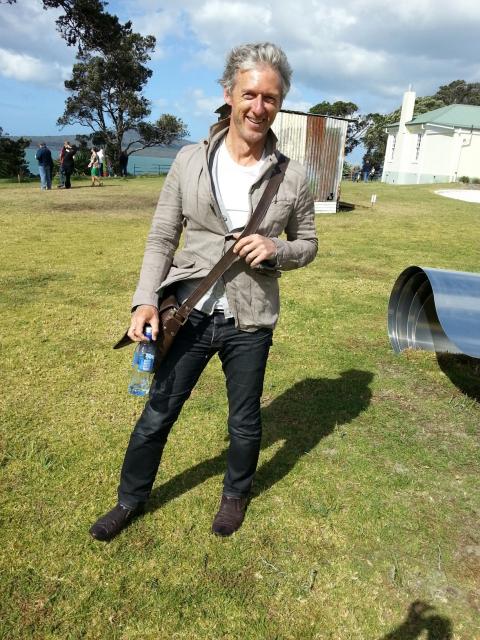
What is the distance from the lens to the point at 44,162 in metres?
20.3

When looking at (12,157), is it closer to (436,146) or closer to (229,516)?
(436,146)

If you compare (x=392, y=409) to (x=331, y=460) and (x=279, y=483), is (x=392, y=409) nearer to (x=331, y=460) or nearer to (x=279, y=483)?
(x=331, y=460)

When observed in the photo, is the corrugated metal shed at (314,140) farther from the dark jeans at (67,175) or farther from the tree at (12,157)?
the tree at (12,157)

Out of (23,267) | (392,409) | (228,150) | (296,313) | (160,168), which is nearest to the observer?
(228,150)

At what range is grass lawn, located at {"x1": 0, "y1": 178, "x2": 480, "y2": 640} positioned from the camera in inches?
99.2

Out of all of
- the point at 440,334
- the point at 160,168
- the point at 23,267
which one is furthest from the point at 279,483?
the point at 160,168

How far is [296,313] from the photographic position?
6.99 meters

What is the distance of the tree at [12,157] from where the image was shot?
30375 mm

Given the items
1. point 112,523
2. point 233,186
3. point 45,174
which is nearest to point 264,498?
point 112,523

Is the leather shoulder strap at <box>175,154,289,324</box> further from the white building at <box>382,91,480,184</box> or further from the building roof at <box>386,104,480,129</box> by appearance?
the building roof at <box>386,104,480,129</box>

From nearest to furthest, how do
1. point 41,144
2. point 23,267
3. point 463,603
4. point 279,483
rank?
point 463,603
point 279,483
point 23,267
point 41,144

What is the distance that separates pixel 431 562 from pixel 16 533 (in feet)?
7.71

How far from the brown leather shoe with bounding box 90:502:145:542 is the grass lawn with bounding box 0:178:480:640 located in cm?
6

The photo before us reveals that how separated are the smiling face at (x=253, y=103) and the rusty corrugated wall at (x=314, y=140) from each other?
12.7 meters
